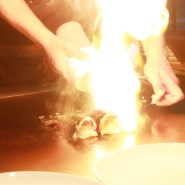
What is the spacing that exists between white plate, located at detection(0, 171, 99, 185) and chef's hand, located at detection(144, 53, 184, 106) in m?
1.04

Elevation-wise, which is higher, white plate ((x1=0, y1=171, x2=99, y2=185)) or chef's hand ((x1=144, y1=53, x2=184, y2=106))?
chef's hand ((x1=144, y1=53, x2=184, y2=106))

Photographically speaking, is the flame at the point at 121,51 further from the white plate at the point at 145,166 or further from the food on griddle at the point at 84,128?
the white plate at the point at 145,166

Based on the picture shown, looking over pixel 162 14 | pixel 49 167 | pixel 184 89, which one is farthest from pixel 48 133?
pixel 162 14

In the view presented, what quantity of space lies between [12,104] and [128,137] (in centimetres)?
45

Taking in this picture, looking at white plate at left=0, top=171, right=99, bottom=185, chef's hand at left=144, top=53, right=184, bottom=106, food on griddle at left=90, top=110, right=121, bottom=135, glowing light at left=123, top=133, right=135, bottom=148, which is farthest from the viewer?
chef's hand at left=144, top=53, right=184, bottom=106

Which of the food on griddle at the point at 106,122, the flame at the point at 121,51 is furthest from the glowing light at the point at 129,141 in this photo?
the flame at the point at 121,51

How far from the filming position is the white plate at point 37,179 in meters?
0.74

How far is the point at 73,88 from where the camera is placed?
1843mm

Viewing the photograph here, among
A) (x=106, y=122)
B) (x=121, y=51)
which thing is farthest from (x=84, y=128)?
(x=121, y=51)

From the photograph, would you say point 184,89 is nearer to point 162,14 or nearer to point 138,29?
point 138,29

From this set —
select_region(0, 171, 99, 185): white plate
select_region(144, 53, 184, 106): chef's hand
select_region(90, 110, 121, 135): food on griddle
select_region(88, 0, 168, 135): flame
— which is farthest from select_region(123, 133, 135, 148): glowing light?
select_region(0, 171, 99, 185): white plate

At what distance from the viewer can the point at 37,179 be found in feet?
2.48

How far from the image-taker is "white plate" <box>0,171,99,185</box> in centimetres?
74

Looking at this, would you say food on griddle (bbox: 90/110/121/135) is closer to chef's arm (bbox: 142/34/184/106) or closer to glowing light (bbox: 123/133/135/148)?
glowing light (bbox: 123/133/135/148)
